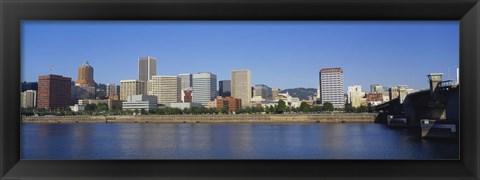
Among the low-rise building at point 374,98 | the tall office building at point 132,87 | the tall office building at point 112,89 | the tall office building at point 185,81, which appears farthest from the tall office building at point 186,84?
the low-rise building at point 374,98

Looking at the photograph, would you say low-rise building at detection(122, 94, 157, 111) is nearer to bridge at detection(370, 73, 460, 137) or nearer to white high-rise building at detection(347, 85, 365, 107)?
bridge at detection(370, 73, 460, 137)

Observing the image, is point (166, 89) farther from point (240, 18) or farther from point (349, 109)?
point (349, 109)

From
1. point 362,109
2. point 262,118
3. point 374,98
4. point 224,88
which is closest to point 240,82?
point 224,88

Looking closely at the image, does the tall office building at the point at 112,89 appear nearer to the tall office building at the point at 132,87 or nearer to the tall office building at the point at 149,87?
the tall office building at the point at 132,87

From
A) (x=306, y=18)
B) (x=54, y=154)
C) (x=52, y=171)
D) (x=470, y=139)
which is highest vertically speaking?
(x=306, y=18)

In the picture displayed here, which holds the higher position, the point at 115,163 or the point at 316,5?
the point at 316,5

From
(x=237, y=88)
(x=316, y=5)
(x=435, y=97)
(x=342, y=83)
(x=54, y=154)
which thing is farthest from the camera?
(x=342, y=83)

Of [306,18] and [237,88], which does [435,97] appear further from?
[306,18]

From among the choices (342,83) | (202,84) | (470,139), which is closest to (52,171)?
(470,139)
